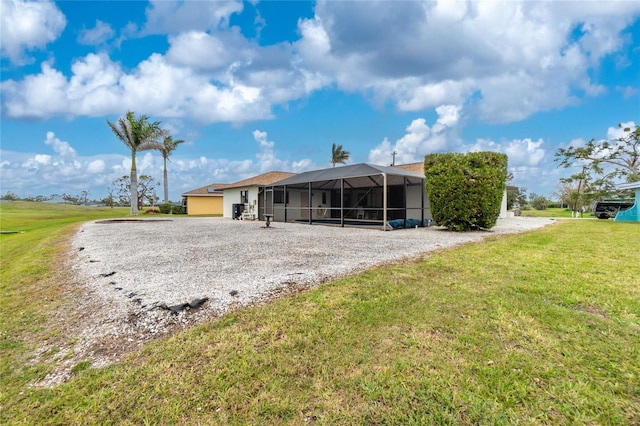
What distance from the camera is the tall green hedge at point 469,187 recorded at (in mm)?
10195

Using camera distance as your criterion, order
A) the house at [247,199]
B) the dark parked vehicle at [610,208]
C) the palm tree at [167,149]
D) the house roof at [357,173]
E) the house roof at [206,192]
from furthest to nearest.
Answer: the palm tree at [167,149] < the house roof at [206,192] < the dark parked vehicle at [610,208] < the house at [247,199] < the house roof at [357,173]

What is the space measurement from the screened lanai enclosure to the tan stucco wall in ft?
46.2

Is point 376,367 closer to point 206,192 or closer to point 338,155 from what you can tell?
point 206,192

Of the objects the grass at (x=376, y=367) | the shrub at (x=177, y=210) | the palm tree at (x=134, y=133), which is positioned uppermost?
the palm tree at (x=134, y=133)

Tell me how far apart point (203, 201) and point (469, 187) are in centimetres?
2769

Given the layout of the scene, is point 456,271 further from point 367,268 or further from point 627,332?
point 627,332

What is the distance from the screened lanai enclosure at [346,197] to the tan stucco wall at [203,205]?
46.2 ft

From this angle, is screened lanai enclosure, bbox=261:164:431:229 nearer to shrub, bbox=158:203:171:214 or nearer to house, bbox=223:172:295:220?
house, bbox=223:172:295:220

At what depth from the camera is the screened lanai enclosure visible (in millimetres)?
14873

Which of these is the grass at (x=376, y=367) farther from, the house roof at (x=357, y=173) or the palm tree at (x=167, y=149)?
the palm tree at (x=167, y=149)

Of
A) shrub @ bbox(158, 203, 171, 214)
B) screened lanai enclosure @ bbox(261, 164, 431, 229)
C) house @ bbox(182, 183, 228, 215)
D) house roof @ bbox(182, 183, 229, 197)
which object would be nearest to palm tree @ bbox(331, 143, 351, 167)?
house roof @ bbox(182, 183, 229, 197)

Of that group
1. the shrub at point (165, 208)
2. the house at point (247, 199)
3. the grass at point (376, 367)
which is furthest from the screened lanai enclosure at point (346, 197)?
the shrub at point (165, 208)

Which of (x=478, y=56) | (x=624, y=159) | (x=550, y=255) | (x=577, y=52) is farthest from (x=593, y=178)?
(x=550, y=255)

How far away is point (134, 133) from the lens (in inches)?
973
